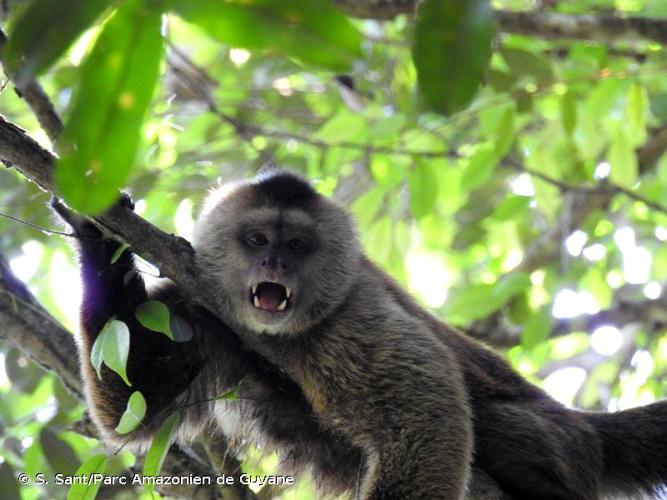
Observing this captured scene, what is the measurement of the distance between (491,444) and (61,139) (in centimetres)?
319

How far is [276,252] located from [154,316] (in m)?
1.23

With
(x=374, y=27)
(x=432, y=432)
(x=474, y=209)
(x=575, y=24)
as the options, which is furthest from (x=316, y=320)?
(x=374, y=27)

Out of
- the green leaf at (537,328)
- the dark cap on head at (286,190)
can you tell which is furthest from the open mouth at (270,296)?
the green leaf at (537,328)

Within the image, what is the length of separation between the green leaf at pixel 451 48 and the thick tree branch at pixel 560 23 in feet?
12.6

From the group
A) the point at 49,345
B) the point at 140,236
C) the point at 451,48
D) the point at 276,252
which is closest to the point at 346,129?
the point at 276,252

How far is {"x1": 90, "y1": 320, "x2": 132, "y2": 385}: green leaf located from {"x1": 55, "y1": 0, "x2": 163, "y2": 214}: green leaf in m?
1.48

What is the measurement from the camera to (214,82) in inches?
307

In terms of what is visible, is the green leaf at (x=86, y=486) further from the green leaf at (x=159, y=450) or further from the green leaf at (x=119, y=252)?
the green leaf at (x=119, y=252)

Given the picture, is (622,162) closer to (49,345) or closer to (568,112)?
(568,112)

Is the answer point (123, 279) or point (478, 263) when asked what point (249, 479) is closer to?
point (123, 279)

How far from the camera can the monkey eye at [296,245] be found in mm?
4433

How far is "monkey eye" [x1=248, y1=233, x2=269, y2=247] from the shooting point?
437cm

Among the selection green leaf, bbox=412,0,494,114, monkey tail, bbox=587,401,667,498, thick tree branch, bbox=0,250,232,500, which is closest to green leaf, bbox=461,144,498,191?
monkey tail, bbox=587,401,667,498

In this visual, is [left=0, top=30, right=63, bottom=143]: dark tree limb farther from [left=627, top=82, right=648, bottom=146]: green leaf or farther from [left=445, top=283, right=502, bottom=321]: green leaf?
[left=627, top=82, right=648, bottom=146]: green leaf
